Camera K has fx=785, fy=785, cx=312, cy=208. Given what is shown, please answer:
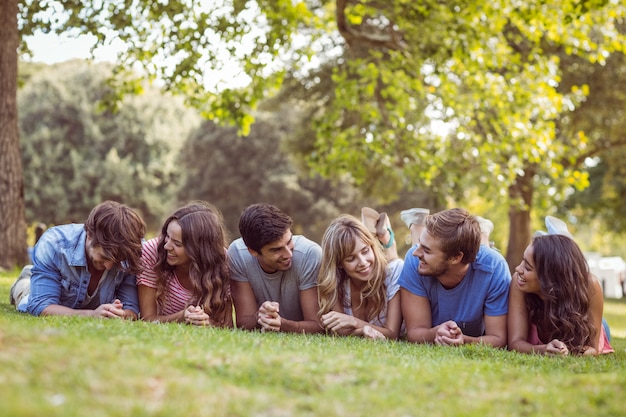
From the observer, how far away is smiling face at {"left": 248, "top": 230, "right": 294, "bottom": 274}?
329 inches

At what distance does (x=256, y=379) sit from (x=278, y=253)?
10.8 feet

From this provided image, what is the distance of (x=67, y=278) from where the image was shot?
8.56 meters

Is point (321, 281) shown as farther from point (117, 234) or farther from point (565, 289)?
point (565, 289)

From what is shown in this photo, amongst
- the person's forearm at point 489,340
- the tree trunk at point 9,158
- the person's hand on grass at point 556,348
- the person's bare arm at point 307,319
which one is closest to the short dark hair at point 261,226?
the person's bare arm at point 307,319

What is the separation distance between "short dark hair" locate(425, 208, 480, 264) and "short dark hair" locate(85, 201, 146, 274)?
3113mm

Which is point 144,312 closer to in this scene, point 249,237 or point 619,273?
point 249,237

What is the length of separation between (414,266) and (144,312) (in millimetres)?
3033

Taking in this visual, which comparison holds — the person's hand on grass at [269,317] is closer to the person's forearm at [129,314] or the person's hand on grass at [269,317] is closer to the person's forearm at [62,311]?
the person's forearm at [129,314]

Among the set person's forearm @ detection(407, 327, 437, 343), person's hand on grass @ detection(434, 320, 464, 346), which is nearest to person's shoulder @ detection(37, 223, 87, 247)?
person's forearm @ detection(407, 327, 437, 343)

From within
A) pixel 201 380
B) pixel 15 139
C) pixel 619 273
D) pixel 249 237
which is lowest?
pixel 619 273

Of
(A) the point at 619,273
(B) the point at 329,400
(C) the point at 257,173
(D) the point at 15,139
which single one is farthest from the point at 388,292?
(C) the point at 257,173

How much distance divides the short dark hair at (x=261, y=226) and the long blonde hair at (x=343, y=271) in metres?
0.55

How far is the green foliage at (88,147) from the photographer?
46594 mm

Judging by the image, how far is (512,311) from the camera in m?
8.38
